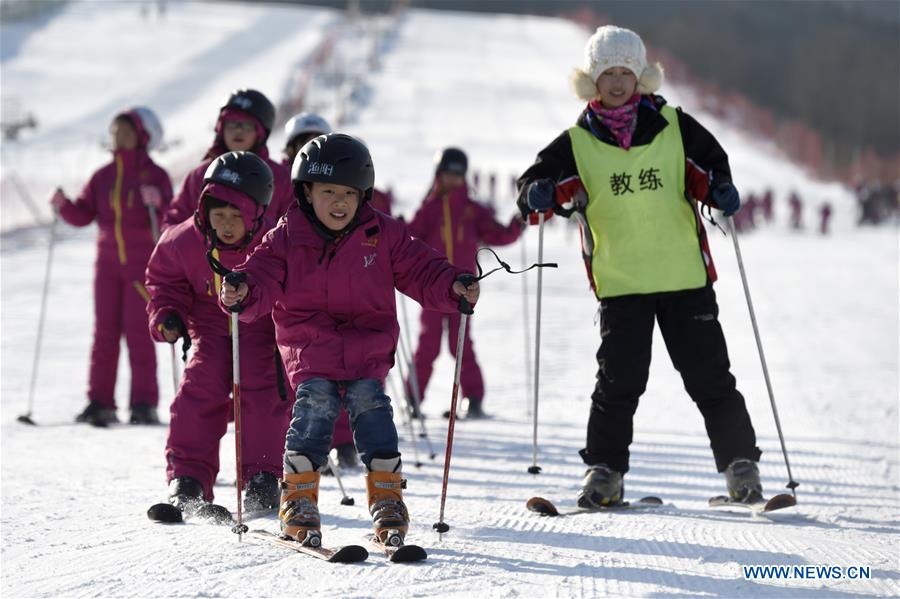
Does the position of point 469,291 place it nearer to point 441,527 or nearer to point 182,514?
point 441,527

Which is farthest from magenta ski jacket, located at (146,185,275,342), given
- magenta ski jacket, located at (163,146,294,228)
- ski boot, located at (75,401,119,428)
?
ski boot, located at (75,401,119,428)

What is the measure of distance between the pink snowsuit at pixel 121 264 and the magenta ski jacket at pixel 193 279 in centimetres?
262

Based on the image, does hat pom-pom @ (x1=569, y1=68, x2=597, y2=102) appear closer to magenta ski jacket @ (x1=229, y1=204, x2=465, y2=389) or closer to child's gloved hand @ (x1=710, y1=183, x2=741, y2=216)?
child's gloved hand @ (x1=710, y1=183, x2=741, y2=216)

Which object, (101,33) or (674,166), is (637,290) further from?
(101,33)

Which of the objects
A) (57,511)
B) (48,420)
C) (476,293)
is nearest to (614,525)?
(476,293)

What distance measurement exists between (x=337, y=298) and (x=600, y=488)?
151 centimetres

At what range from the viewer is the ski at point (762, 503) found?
15.4 feet

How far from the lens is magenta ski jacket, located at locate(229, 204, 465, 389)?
419 centimetres

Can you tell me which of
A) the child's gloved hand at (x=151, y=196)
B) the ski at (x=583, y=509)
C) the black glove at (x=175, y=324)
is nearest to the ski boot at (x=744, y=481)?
the ski at (x=583, y=509)

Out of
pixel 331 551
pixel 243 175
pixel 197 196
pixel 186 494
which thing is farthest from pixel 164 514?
pixel 197 196

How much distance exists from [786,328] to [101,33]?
5089cm

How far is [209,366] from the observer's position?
5.09m

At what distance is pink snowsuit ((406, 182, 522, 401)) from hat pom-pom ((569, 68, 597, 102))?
2785mm

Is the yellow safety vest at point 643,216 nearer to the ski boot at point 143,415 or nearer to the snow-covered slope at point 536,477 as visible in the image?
the snow-covered slope at point 536,477
